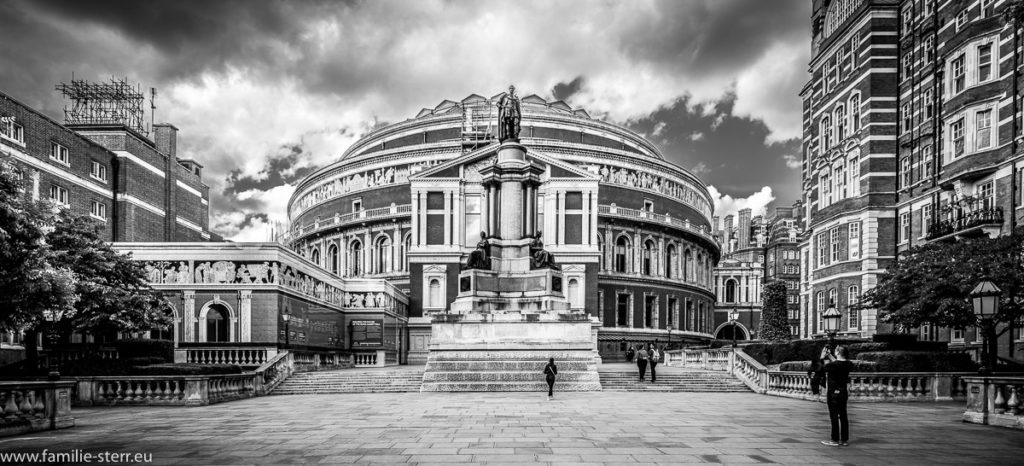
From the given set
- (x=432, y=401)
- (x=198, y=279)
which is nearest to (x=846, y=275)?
(x=432, y=401)

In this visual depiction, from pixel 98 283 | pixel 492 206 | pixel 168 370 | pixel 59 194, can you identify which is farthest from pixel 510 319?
pixel 59 194

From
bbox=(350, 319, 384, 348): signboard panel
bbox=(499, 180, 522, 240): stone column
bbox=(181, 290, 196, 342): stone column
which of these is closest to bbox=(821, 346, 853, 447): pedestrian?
bbox=(499, 180, 522, 240): stone column

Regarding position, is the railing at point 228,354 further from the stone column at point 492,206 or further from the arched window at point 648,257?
the arched window at point 648,257

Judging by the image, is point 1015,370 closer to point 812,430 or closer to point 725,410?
point 725,410

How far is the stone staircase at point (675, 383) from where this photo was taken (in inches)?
1287

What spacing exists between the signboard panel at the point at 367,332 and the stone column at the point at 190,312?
17.1 m

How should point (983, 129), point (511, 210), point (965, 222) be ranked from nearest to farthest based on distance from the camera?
1. point (511, 210)
2. point (983, 129)
3. point (965, 222)

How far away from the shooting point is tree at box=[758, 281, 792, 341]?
185 feet

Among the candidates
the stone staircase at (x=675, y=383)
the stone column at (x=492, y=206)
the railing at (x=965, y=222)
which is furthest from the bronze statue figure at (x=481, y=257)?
the railing at (x=965, y=222)

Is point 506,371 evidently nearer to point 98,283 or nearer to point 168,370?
point 168,370

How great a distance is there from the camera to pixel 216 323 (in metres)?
40.2

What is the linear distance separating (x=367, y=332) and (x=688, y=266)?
43411 millimetres

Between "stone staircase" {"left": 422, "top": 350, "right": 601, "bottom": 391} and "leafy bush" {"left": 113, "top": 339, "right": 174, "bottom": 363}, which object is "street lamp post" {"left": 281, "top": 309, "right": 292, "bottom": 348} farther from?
"stone staircase" {"left": 422, "top": 350, "right": 601, "bottom": 391}

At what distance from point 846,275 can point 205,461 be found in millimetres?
44991
